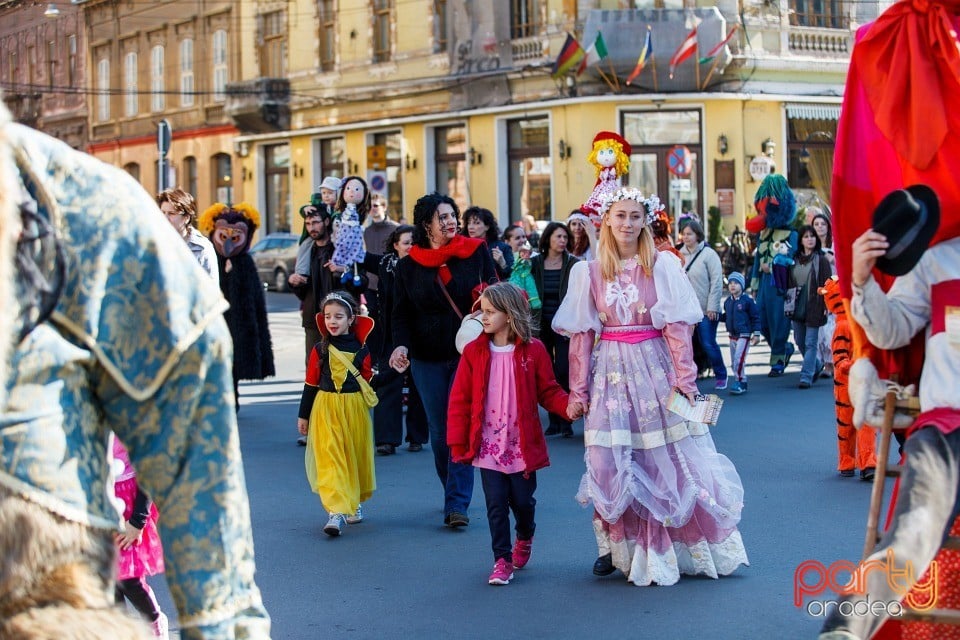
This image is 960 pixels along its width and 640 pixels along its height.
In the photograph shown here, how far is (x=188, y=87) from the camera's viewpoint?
4506cm

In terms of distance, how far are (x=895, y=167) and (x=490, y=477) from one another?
3.18 m

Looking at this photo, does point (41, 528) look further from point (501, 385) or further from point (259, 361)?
point (259, 361)

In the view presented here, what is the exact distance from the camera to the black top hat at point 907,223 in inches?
163

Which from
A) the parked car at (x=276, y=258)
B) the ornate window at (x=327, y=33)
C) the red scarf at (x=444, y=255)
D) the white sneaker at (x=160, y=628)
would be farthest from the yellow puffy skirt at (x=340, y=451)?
the ornate window at (x=327, y=33)

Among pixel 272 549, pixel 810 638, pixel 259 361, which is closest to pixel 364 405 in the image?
pixel 272 549

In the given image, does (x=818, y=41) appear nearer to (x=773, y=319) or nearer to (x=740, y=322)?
(x=773, y=319)

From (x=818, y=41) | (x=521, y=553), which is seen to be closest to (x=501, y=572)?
(x=521, y=553)

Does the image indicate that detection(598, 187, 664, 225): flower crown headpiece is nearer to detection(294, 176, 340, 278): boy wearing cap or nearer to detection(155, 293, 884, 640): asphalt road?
detection(155, 293, 884, 640): asphalt road

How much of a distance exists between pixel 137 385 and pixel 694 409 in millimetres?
4938

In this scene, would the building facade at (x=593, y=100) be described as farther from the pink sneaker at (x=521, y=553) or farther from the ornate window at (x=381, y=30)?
the pink sneaker at (x=521, y=553)

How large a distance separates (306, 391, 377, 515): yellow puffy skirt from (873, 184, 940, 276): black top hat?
4778mm

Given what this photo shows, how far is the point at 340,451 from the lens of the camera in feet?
27.8

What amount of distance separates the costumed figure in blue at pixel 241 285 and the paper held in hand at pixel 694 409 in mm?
6520

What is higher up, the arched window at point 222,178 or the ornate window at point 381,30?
the ornate window at point 381,30
